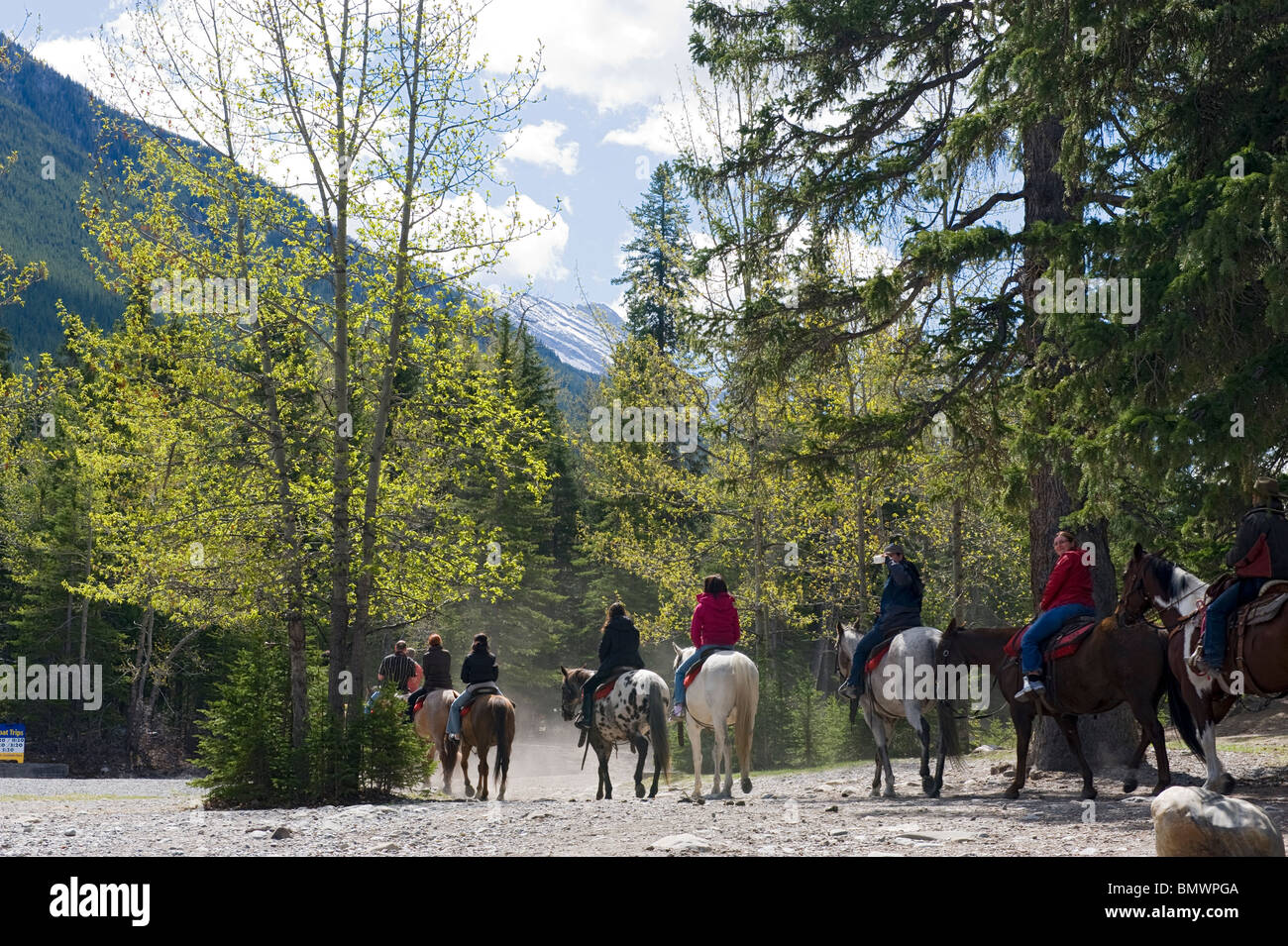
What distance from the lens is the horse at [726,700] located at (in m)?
14.7

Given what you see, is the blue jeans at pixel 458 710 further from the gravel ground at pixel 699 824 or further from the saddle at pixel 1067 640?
the saddle at pixel 1067 640

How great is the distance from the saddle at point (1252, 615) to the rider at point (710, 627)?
6.49 m

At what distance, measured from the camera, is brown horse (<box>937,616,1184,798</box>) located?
464 inches

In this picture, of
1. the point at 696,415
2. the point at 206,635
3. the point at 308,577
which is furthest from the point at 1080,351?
the point at 206,635

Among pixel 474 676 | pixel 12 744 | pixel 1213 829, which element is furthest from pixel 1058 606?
pixel 12 744

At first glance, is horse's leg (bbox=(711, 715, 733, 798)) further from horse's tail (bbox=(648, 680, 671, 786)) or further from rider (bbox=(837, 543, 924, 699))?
rider (bbox=(837, 543, 924, 699))

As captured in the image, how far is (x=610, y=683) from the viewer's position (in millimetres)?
Result: 16266

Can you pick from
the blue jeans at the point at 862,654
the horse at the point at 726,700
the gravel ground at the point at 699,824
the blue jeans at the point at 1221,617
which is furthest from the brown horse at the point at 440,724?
the blue jeans at the point at 1221,617

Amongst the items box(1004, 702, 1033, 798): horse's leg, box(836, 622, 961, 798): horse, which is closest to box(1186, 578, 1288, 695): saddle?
box(1004, 702, 1033, 798): horse's leg

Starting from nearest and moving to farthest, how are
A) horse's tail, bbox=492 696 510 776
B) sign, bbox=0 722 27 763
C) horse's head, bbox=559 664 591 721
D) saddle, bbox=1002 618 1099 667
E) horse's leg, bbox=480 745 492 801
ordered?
1. saddle, bbox=1002 618 1099 667
2. horse's head, bbox=559 664 591 721
3. horse's tail, bbox=492 696 510 776
4. horse's leg, bbox=480 745 492 801
5. sign, bbox=0 722 27 763

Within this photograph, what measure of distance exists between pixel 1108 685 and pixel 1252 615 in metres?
2.56

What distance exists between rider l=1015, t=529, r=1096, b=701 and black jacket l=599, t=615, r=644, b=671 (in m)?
5.78

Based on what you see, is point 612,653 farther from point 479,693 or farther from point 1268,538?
point 1268,538
